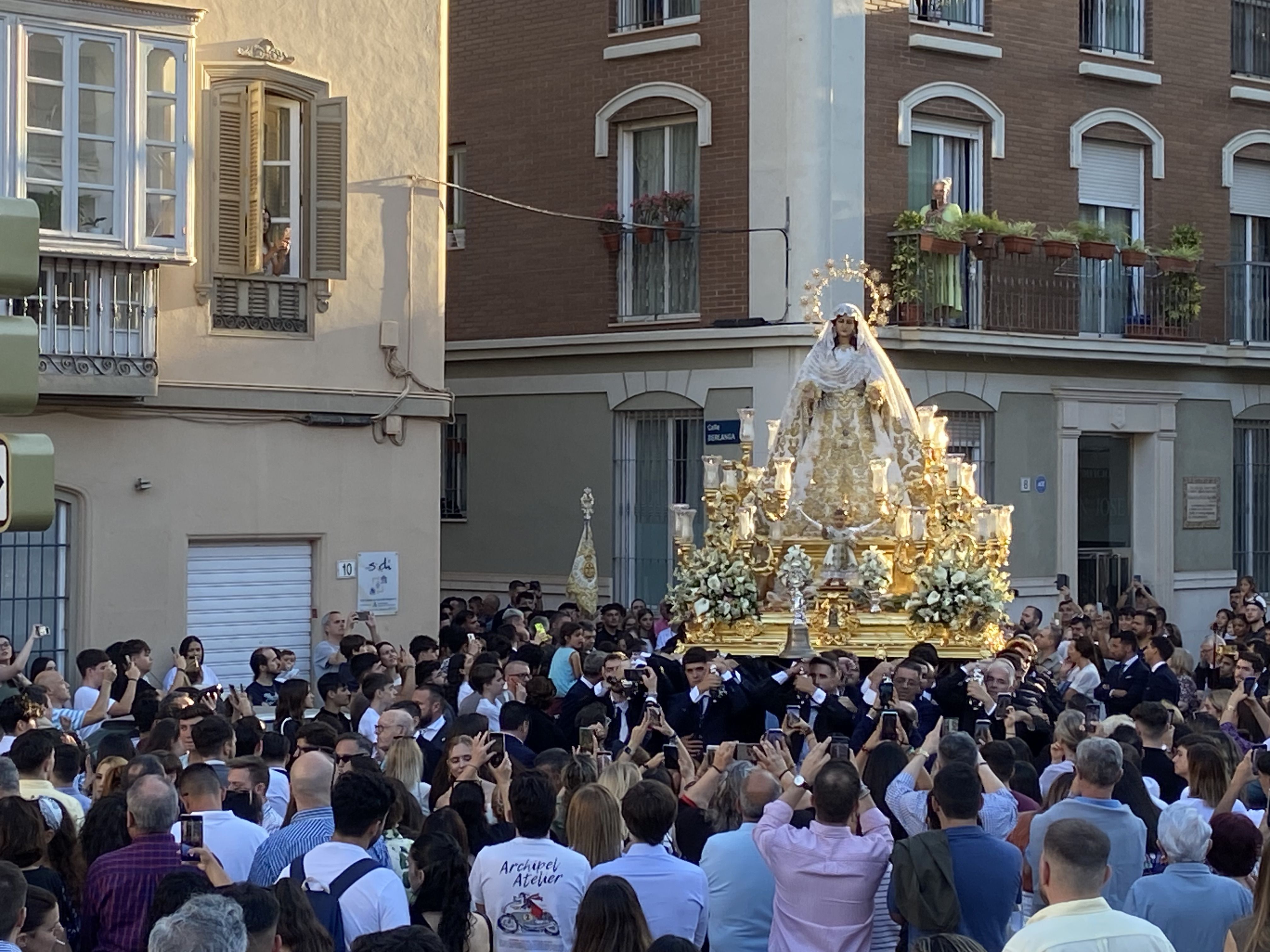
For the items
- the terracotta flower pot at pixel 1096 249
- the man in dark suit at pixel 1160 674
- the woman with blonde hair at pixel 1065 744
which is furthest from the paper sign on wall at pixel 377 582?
the woman with blonde hair at pixel 1065 744

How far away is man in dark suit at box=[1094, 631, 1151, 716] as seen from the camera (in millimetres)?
13367

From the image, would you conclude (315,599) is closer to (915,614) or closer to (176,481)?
(176,481)

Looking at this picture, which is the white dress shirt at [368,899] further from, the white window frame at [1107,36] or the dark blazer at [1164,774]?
the white window frame at [1107,36]

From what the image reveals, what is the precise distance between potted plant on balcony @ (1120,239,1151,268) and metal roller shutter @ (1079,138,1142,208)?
680 mm

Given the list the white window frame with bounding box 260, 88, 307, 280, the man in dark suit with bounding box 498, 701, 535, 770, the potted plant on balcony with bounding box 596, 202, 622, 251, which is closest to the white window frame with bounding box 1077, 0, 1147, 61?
the potted plant on balcony with bounding box 596, 202, 622, 251

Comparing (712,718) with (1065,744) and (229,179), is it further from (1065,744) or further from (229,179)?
(229,179)

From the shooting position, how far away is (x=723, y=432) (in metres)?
21.9

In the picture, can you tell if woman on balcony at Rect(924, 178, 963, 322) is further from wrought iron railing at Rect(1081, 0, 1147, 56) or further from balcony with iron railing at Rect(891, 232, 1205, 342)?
wrought iron railing at Rect(1081, 0, 1147, 56)

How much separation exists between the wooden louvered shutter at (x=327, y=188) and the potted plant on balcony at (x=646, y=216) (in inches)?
210

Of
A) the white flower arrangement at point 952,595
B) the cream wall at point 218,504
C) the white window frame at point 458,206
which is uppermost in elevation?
the white window frame at point 458,206

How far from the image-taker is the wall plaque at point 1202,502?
24.8 meters

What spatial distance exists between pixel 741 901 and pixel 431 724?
12.0 feet

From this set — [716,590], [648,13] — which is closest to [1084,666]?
[716,590]

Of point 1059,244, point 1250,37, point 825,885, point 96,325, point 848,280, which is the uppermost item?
point 1250,37
